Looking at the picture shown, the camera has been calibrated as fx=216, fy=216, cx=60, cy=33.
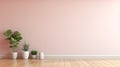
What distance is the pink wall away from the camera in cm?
638

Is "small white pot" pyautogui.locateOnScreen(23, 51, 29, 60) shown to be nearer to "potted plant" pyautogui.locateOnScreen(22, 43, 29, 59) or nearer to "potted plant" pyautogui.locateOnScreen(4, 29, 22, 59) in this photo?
"potted plant" pyautogui.locateOnScreen(22, 43, 29, 59)

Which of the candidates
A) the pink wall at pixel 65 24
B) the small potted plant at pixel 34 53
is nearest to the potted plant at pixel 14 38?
the pink wall at pixel 65 24

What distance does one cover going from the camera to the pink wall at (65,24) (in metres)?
6.38

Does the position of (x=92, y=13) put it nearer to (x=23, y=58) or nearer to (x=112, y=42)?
(x=112, y=42)

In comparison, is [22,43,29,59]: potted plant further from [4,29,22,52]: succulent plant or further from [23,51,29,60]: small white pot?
[4,29,22,52]: succulent plant

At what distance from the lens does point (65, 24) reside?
6.42m

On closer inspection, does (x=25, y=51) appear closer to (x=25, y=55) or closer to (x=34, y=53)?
(x=25, y=55)

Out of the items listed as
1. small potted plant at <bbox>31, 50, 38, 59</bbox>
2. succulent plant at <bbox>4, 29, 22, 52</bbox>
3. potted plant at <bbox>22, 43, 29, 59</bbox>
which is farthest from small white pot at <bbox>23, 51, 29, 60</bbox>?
succulent plant at <bbox>4, 29, 22, 52</bbox>

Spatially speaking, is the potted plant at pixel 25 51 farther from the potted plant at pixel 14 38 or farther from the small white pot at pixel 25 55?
the potted plant at pixel 14 38

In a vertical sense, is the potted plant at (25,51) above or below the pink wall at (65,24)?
below

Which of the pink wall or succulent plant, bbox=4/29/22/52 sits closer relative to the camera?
succulent plant, bbox=4/29/22/52

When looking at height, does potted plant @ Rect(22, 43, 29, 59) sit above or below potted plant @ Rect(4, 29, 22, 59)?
below

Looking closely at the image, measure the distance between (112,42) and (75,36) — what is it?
110 cm

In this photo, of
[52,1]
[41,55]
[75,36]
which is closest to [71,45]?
[75,36]
